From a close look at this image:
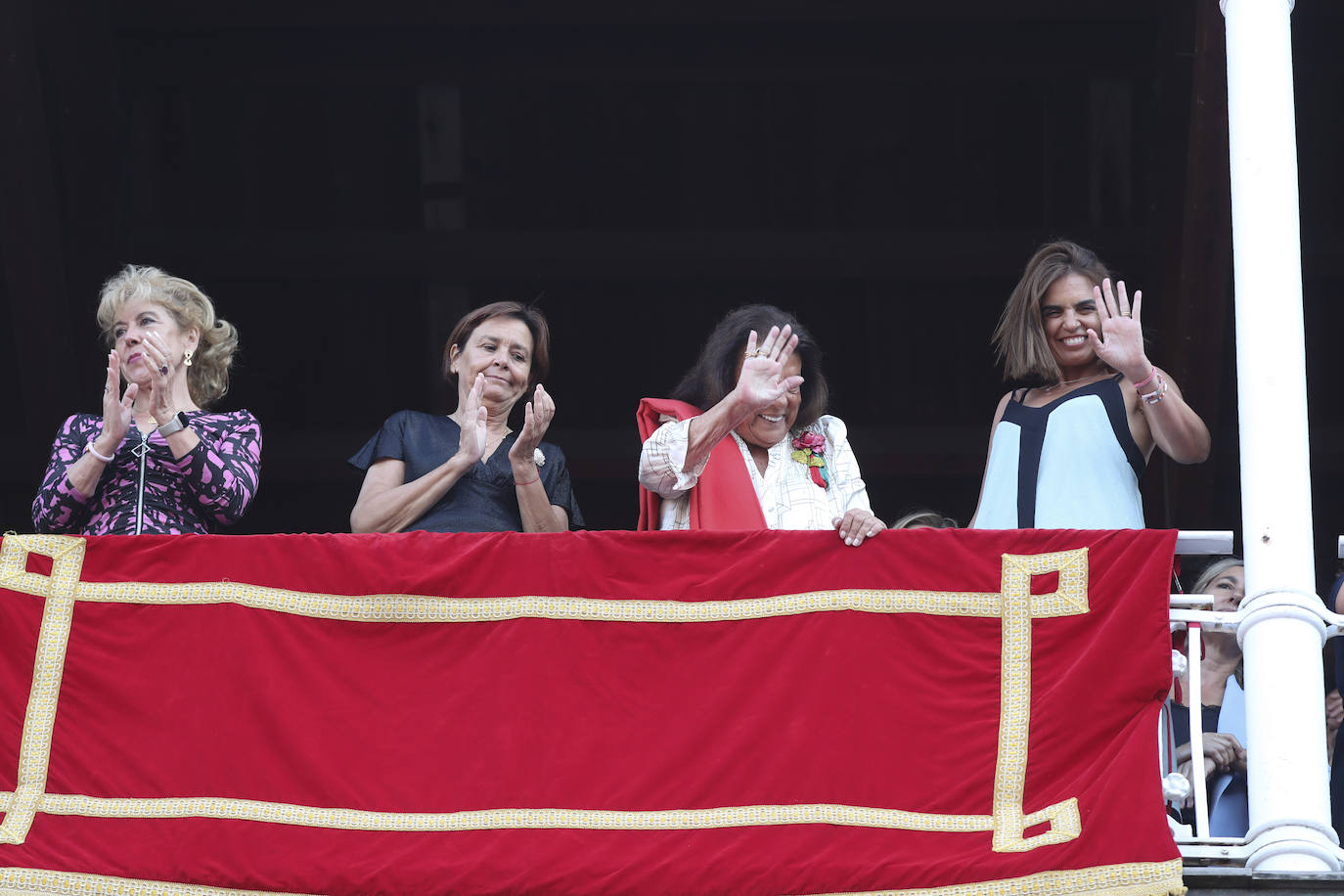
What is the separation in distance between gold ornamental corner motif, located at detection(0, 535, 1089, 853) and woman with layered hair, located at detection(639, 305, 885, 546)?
1.28ft

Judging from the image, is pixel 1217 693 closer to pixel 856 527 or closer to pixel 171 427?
pixel 856 527

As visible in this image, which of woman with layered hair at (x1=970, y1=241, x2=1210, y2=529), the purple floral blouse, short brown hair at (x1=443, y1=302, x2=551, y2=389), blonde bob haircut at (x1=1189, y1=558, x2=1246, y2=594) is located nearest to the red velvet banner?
the purple floral blouse

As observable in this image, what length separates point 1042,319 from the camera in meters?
5.35

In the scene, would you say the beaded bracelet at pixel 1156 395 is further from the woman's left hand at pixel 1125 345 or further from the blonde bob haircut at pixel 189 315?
the blonde bob haircut at pixel 189 315

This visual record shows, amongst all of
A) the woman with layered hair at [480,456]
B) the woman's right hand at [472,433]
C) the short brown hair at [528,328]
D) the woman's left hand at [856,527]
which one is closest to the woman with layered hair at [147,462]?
the woman with layered hair at [480,456]

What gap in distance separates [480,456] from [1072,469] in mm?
1635

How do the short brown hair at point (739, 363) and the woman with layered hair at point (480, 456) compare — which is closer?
the woman with layered hair at point (480, 456)

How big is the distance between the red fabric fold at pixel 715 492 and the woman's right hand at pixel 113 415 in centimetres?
139

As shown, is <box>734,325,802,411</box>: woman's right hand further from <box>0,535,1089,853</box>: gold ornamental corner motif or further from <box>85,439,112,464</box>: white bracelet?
<box>85,439,112,464</box>: white bracelet

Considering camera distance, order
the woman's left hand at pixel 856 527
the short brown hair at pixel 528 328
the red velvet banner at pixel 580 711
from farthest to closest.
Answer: the short brown hair at pixel 528 328, the woman's left hand at pixel 856 527, the red velvet banner at pixel 580 711

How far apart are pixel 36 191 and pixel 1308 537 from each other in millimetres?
5129

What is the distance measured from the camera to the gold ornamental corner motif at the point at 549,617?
4.40 m

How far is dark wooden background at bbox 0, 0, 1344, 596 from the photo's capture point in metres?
8.09

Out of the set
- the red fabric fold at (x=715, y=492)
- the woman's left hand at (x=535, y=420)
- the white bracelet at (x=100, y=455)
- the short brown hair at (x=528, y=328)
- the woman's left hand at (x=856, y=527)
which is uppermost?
the short brown hair at (x=528, y=328)
